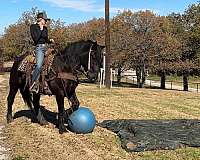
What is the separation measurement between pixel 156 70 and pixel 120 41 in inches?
196

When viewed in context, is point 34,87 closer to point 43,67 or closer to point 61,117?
point 43,67

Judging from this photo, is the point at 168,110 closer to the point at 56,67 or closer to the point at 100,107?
the point at 100,107

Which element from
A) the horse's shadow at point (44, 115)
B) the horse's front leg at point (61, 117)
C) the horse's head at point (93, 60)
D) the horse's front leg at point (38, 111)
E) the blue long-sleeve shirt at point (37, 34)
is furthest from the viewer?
the horse's shadow at point (44, 115)

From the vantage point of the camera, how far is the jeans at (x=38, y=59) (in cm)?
1033

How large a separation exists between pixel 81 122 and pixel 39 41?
238 cm

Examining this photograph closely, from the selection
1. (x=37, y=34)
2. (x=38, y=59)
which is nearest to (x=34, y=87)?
(x=38, y=59)

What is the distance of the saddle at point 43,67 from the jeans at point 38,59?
8 centimetres

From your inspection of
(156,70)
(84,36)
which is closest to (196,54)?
(156,70)

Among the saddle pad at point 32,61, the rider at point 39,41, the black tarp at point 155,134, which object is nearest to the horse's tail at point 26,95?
the saddle pad at point 32,61

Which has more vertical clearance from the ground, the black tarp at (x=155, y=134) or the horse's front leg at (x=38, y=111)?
the horse's front leg at (x=38, y=111)

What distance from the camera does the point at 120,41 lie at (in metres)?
43.7

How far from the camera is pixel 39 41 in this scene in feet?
34.5

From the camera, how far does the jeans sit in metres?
10.3

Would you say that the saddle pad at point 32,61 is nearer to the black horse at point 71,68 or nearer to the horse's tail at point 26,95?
the black horse at point 71,68
